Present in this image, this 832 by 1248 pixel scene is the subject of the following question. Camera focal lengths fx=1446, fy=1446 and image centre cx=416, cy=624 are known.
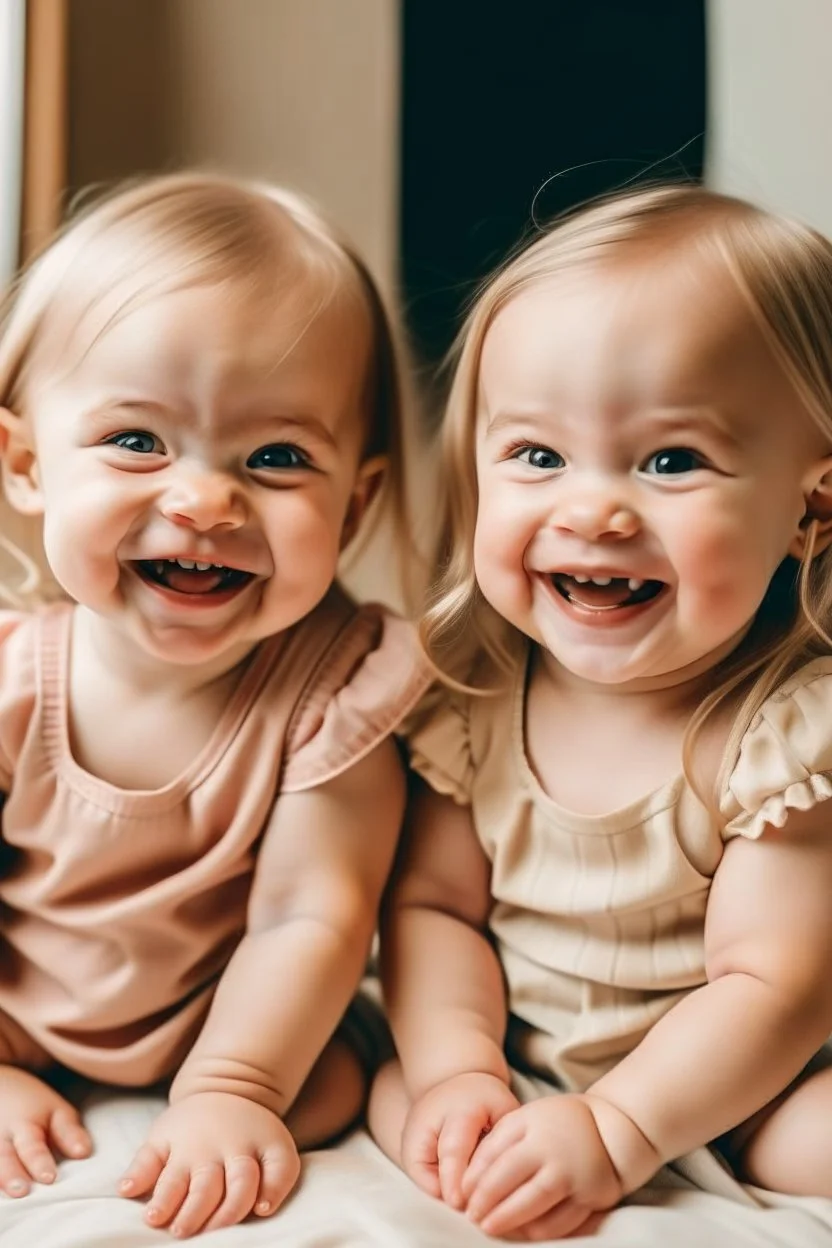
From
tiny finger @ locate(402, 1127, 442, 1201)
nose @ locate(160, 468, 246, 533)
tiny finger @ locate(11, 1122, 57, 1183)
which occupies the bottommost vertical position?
tiny finger @ locate(11, 1122, 57, 1183)

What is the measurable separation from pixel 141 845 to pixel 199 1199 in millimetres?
253

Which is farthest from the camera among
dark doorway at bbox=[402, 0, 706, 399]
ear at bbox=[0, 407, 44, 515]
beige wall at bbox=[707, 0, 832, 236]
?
dark doorway at bbox=[402, 0, 706, 399]

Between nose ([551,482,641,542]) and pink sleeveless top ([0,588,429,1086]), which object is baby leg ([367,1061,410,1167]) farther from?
nose ([551,482,641,542])

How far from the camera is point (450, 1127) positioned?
0.92 meters

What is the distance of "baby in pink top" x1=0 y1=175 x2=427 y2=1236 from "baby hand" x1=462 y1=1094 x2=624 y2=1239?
0.13 metres

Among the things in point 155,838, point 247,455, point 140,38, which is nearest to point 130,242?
point 247,455

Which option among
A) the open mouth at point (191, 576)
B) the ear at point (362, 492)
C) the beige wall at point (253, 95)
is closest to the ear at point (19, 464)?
the open mouth at point (191, 576)

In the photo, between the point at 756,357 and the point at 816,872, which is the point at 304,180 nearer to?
the point at 756,357

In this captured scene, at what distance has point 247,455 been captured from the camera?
3.22 ft

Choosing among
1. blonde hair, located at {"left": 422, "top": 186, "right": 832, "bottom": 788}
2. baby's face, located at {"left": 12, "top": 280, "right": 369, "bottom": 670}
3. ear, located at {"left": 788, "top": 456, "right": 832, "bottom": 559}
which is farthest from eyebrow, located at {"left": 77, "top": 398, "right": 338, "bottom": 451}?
ear, located at {"left": 788, "top": 456, "right": 832, "bottom": 559}

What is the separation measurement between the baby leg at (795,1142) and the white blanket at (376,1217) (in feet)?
0.06

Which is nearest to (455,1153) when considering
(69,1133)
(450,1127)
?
(450,1127)

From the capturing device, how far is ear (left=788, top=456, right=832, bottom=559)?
0.94 meters

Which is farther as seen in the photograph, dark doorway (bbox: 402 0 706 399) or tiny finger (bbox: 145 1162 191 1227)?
dark doorway (bbox: 402 0 706 399)
